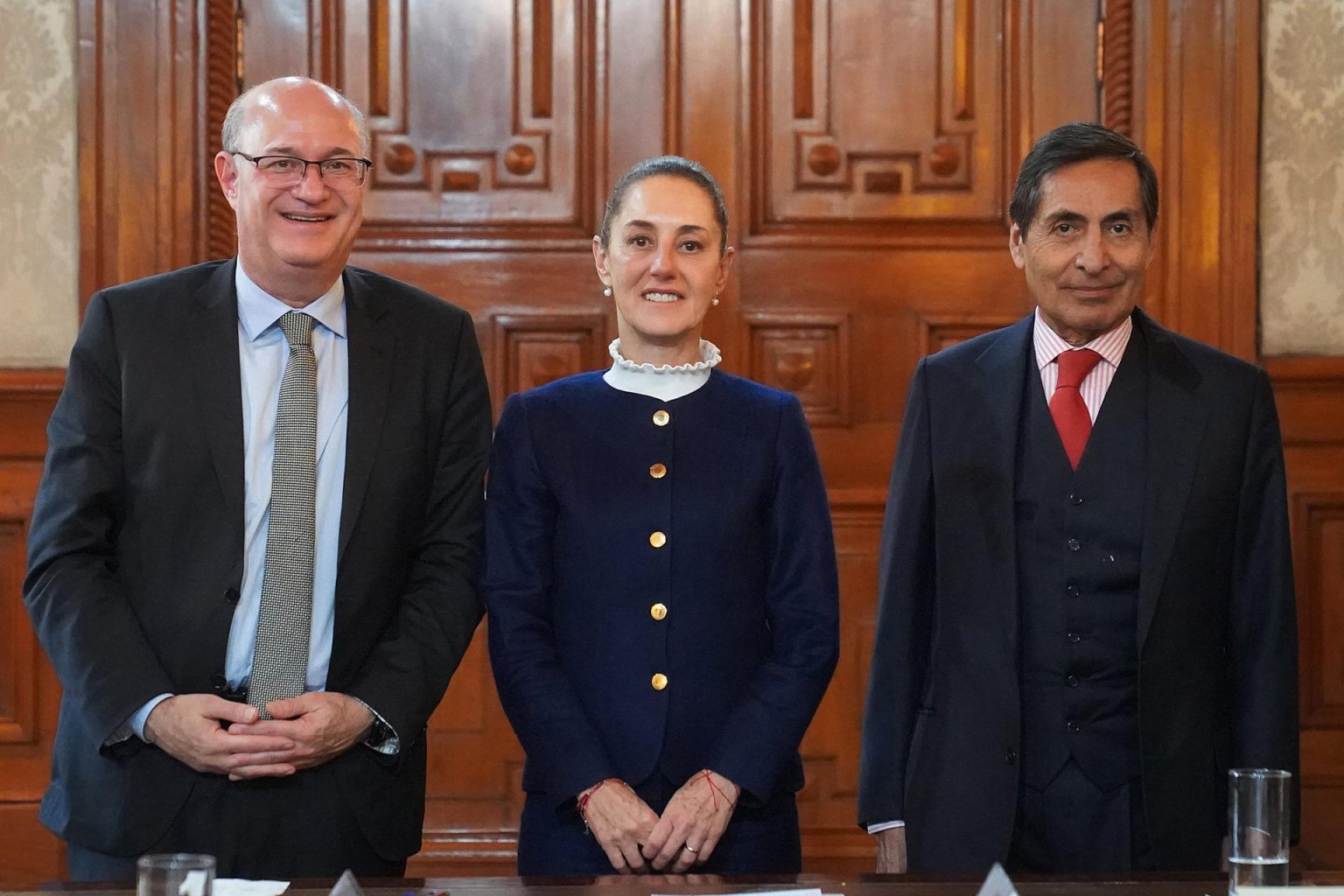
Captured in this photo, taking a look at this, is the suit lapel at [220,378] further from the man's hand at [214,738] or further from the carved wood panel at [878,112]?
the carved wood panel at [878,112]

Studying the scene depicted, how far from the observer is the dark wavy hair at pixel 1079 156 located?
2141 millimetres

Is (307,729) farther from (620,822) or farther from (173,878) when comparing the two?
(173,878)

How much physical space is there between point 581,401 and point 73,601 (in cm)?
76

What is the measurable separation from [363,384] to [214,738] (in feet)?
1.78

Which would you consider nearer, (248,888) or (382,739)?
(248,888)

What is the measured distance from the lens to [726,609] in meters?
2.17

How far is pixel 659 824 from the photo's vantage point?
203cm

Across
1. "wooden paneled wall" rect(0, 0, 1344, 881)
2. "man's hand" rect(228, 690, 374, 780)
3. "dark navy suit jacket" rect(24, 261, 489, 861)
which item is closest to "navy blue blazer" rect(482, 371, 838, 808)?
"dark navy suit jacket" rect(24, 261, 489, 861)

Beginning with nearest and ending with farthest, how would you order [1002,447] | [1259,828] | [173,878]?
[173,878]
[1259,828]
[1002,447]

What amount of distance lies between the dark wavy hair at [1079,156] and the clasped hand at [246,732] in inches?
47.5

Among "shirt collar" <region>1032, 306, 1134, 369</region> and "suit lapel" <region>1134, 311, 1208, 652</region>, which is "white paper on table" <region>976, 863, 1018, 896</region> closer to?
"suit lapel" <region>1134, 311, 1208, 652</region>

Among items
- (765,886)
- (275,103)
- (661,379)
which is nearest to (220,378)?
(275,103)

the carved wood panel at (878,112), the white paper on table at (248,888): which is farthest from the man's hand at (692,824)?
the carved wood panel at (878,112)

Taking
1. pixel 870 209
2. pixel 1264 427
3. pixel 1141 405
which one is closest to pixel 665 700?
pixel 1141 405
